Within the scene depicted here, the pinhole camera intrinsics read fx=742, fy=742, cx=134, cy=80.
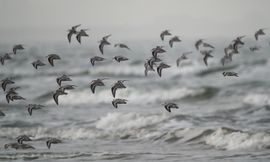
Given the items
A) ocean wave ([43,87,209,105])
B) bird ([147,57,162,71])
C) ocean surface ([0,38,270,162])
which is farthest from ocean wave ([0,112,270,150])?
ocean wave ([43,87,209,105])

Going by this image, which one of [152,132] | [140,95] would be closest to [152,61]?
[152,132]

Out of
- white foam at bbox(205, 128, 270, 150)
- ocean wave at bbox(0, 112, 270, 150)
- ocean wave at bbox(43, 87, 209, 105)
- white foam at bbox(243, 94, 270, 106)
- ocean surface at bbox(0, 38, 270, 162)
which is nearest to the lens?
ocean surface at bbox(0, 38, 270, 162)

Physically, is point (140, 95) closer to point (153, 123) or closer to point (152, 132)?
point (153, 123)

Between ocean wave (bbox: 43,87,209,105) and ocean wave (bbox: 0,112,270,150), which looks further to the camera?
ocean wave (bbox: 43,87,209,105)

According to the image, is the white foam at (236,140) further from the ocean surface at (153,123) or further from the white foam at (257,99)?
the white foam at (257,99)

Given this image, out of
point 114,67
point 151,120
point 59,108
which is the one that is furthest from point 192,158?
point 114,67

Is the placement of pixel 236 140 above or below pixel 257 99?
below

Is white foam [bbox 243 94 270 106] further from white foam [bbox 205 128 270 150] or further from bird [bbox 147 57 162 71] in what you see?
bird [bbox 147 57 162 71]

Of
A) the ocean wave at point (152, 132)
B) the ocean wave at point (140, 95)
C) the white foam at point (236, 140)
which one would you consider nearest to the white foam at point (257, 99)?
the ocean wave at point (140, 95)

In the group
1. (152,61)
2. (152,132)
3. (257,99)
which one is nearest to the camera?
(152,61)

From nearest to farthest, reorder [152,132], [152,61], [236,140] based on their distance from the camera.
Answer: [152,61] → [236,140] → [152,132]

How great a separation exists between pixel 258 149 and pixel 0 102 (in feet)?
66.2

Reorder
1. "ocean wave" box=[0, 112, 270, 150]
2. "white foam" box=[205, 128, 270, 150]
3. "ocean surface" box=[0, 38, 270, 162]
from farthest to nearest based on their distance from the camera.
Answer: "ocean wave" box=[0, 112, 270, 150] → "white foam" box=[205, 128, 270, 150] → "ocean surface" box=[0, 38, 270, 162]

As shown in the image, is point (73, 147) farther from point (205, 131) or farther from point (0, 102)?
point (0, 102)
